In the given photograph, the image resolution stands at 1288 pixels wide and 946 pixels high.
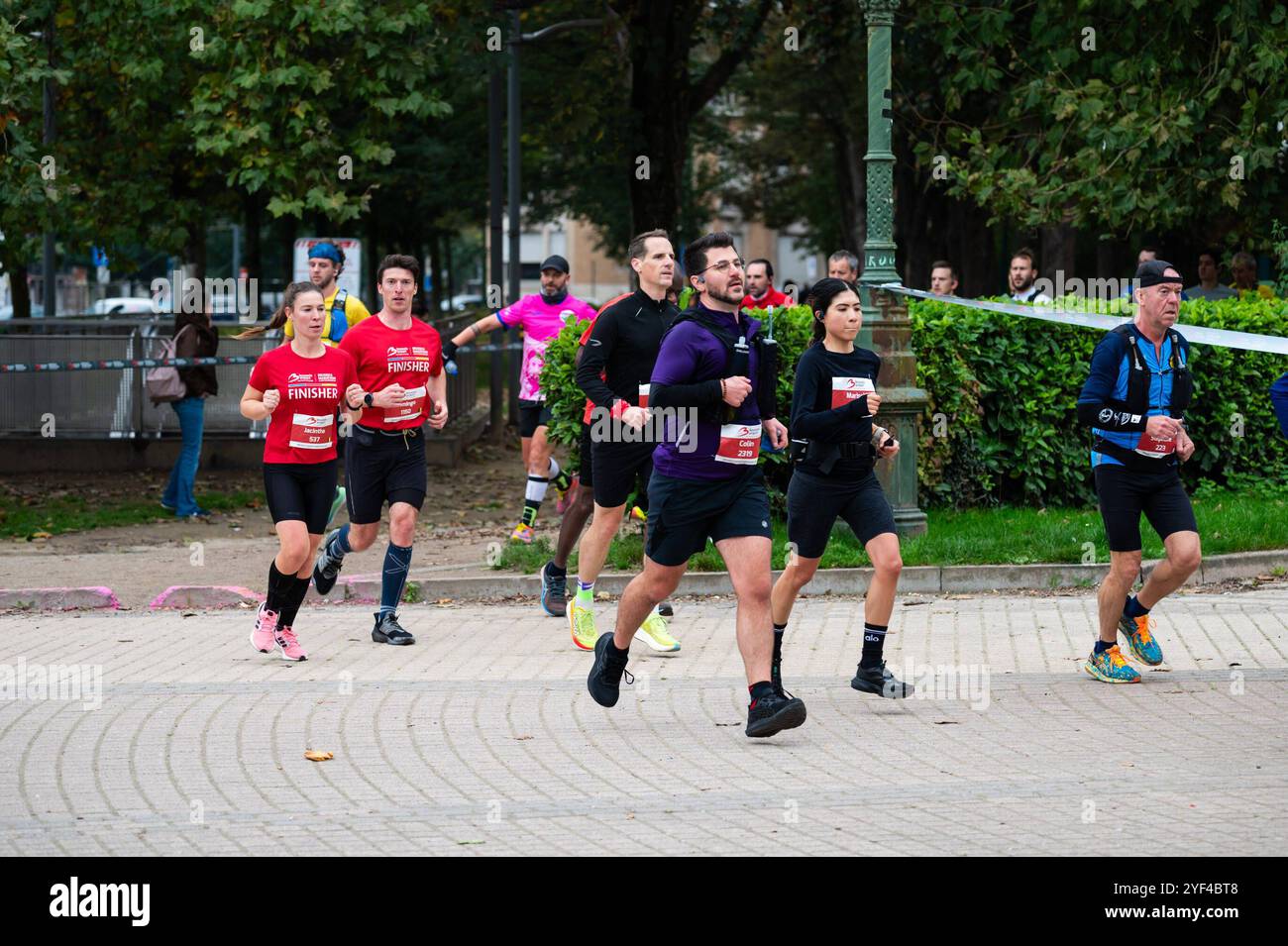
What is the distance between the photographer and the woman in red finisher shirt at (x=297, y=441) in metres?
9.21

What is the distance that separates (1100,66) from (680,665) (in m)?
11.0

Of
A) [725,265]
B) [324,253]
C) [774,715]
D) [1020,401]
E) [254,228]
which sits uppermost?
[254,228]

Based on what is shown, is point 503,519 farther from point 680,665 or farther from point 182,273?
point 182,273

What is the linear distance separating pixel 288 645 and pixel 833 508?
2914 mm

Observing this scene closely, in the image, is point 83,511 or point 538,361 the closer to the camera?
point 538,361

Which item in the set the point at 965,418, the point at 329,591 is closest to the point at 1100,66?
the point at 965,418

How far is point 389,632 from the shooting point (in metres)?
9.95

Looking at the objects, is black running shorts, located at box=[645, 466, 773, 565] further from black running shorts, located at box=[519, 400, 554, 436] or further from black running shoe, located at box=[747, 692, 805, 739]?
black running shorts, located at box=[519, 400, 554, 436]

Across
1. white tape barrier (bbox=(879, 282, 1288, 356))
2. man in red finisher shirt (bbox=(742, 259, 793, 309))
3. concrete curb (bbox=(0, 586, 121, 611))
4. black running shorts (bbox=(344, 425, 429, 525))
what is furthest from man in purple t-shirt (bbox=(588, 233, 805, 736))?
man in red finisher shirt (bbox=(742, 259, 793, 309))

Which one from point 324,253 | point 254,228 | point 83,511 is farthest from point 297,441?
point 254,228

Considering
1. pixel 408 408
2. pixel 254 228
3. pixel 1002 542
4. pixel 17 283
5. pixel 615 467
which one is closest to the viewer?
pixel 615 467

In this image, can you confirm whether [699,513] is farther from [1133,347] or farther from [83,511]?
[83,511]

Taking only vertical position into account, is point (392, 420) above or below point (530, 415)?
above

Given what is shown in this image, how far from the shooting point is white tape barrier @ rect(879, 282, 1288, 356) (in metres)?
9.98
